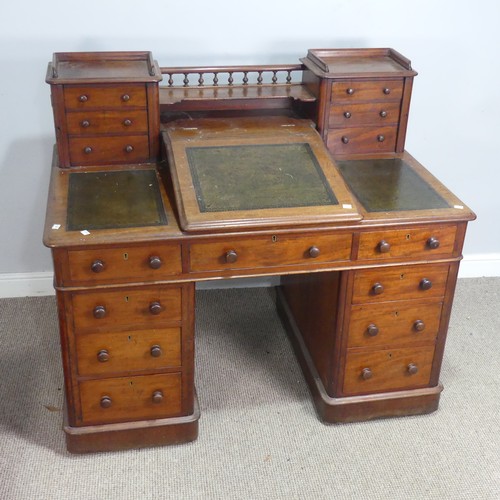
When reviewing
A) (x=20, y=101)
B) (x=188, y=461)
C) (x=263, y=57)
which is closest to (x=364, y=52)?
(x=263, y=57)

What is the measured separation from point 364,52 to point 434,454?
158 centimetres

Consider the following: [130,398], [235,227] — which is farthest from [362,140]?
[130,398]

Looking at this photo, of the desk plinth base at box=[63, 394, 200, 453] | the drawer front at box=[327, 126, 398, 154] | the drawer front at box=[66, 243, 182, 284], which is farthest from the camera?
the drawer front at box=[327, 126, 398, 154]

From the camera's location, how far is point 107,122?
2633 mm

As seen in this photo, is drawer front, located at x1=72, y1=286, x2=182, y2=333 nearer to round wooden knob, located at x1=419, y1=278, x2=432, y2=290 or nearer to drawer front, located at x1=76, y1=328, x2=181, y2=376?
drawer front, located at x1=76, y1=328, x2=181, y2=376

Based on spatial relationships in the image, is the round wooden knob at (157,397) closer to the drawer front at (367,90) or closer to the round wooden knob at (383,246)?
the round wooden knob at (383,246)

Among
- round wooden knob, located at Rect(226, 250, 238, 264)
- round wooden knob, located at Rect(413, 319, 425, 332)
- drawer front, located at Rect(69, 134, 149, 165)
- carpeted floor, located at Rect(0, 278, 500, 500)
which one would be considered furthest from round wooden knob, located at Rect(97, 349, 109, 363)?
round wooden knob, located at Rect(413, 319, 425, 332)

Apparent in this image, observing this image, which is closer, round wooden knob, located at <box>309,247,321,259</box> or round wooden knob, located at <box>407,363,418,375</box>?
round wooden knob, located at <box>309,247,321,259</box>

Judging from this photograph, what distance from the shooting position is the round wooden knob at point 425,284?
2.55 metres

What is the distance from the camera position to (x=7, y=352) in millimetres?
3139

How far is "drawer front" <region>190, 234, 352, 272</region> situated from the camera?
2332mm

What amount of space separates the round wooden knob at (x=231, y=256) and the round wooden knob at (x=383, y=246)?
490 mm

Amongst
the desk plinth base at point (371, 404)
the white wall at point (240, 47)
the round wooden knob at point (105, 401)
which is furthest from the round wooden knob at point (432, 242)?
the round wooden knob at point (105, 401)

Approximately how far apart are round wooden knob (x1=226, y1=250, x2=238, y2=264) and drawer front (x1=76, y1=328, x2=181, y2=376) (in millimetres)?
318
